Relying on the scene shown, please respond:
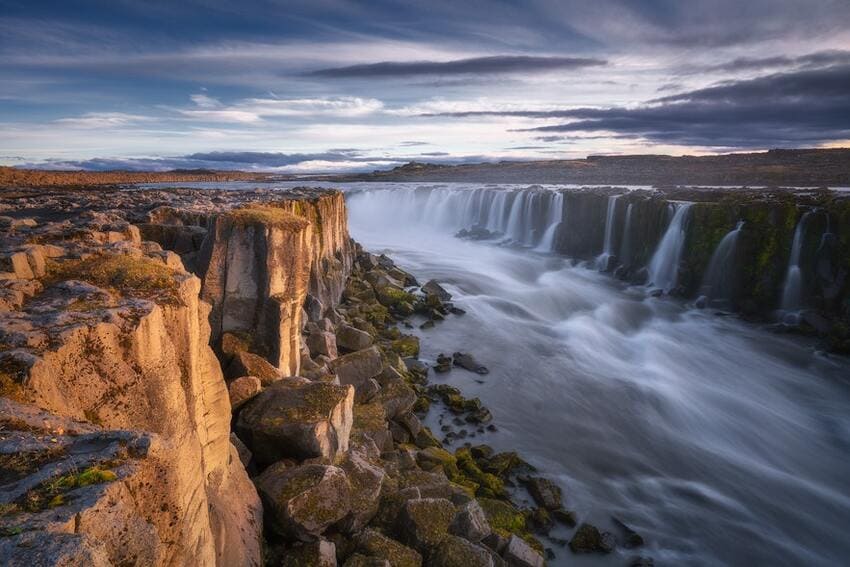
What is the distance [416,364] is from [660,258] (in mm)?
21621

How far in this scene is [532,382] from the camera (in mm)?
18422

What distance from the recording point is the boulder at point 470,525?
839 centimetres

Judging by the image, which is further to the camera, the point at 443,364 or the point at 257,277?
the point at 443,364

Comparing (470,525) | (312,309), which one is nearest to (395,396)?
(312,309)

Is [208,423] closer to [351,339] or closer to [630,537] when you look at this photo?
[630,537]

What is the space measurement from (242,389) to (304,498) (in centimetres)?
234

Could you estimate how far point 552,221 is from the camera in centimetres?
4588

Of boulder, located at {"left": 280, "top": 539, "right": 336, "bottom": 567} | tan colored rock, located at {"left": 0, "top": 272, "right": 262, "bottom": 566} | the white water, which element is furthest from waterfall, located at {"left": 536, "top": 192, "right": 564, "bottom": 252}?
tan colored rock, located at {"left": 0, "top": 272, "right": 262, "bottom": 566}

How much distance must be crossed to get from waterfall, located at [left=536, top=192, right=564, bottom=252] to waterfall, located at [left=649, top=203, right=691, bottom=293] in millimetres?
11921

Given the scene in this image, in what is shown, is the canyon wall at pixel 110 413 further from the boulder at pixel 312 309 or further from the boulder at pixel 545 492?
the boulder at pixel 312 309

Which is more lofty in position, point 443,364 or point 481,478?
point 481,478

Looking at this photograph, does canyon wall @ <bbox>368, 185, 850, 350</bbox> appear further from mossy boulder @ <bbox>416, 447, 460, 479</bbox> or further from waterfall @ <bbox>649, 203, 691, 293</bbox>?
mossy boulder @ <bbox>416, 447, 460, 479</bbox>

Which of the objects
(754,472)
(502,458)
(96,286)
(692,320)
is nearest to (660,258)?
(692,320)

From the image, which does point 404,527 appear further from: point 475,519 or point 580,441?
point 580,441
